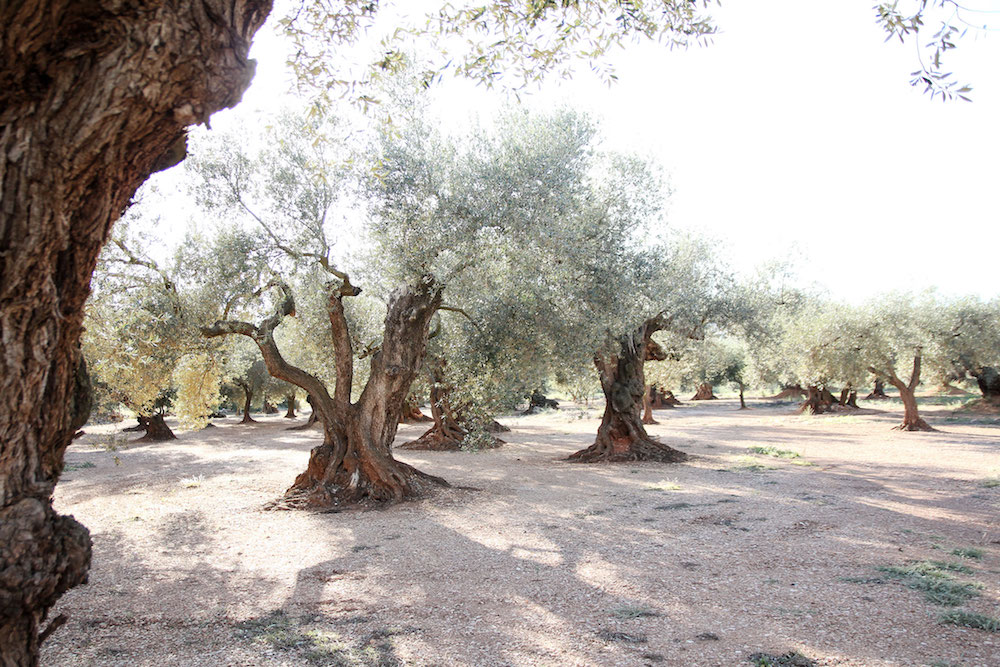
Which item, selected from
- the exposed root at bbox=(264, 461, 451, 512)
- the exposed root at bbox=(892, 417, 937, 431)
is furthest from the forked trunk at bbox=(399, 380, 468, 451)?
the exposed root at bbox=(892, 417, 937, 431)

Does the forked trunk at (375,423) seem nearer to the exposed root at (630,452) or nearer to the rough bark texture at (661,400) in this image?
the exposed root at (630,452)

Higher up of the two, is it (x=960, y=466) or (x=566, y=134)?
(x=566, y=134)

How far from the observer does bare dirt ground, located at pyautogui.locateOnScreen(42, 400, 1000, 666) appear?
15.2 ft

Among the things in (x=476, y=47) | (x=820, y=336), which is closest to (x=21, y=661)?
(x=476, y=47)

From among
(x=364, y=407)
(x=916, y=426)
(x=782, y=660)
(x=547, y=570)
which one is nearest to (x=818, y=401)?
(x=916, y=426)

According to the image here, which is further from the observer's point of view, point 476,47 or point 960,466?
point 960,466

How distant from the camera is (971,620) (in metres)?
4.88

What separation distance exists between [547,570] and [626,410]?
36.5 ft

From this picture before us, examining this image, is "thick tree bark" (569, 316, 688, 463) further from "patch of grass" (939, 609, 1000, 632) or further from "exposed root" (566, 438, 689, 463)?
"patch of grass" (939, 609, 1000, 632)

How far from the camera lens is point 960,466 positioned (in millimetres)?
14906

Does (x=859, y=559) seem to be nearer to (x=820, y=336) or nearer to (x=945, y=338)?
(x=820, y=336)

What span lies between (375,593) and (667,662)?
3.05m

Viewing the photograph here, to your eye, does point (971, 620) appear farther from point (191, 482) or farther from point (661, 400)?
point (661, 400)

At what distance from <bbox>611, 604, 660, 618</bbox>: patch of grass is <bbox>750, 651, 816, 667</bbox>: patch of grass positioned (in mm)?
1091
